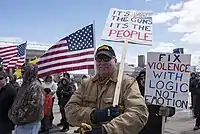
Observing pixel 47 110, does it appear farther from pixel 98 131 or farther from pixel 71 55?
pixel 98 131

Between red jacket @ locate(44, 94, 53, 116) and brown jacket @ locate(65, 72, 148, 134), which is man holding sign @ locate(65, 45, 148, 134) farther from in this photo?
red jacket @ locate(44, 94, 53, 116)

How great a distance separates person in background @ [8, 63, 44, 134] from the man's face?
93.2 inches

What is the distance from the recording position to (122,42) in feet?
12.2

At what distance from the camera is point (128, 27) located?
381cm

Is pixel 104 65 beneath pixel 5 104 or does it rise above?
above

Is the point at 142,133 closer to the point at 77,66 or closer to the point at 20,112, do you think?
the point at 20,112

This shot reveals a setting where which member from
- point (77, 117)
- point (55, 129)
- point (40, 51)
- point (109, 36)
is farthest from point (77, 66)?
point (40, 51)

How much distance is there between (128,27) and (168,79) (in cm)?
161

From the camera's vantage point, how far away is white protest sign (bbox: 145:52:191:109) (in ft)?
16.5

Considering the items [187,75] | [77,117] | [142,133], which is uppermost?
[187,75]

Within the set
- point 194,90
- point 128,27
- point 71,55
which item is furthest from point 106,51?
point 194,90

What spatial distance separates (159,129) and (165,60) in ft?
3.52

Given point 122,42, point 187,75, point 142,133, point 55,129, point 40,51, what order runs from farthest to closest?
1. point 40,51
2. point 55,129
3. point 187,75
4. point 142,133
5. point 122,42

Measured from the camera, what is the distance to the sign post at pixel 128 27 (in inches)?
147
